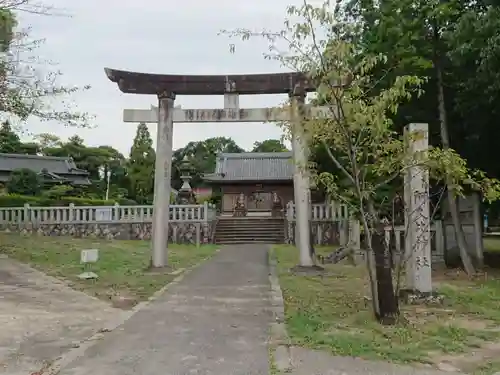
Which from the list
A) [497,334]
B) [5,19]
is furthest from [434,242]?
[5,19]

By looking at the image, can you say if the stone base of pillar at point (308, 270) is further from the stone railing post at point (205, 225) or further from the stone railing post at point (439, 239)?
the stone railing post at point (205, 225)

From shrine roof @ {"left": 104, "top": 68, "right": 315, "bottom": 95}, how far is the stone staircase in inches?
481

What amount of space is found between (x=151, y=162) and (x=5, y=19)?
90.4ft

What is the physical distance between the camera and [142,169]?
40.3m

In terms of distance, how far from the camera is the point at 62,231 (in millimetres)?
23812

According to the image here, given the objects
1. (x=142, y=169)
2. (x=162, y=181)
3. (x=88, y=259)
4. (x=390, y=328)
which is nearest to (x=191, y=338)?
(x=390, y=328)

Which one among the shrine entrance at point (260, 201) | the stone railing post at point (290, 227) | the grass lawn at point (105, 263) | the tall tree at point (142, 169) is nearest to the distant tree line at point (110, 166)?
the tall tree at point (142, 169)

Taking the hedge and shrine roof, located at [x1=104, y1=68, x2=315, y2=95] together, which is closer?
shrine roof, located at [x1=104, y1=68, x2=315, y2=95]

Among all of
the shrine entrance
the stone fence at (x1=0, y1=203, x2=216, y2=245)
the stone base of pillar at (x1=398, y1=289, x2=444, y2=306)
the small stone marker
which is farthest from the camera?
the shrine entrance

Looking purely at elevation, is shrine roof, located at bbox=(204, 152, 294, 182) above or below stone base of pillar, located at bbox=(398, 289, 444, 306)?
above

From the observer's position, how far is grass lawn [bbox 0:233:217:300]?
10430mm

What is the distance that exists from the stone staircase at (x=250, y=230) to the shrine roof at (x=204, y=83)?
1222 cm

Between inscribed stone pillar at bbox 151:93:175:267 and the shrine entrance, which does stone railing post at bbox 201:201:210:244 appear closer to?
inscribed stone pillar at bbox 151:93:175:267

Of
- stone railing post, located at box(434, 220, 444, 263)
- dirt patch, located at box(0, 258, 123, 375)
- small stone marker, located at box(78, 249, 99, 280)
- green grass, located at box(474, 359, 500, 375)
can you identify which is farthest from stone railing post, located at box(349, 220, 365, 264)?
green grass, located at box(474, 359, 500, 375)
